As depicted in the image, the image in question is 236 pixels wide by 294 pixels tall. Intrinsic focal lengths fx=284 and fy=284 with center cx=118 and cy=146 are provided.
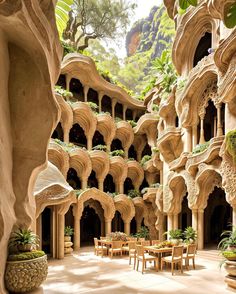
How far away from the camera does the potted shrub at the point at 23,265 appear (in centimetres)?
522

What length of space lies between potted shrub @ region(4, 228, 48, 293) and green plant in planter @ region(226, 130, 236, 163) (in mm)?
9783

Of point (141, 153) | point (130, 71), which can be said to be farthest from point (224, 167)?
point (130, 71)

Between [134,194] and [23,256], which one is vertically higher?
[23,256]

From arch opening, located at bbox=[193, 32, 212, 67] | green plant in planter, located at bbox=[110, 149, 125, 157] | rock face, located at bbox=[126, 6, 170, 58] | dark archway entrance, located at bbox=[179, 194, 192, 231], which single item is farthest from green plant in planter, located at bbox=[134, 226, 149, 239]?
rock face, located at bbox=[126, 6, 170, 58]

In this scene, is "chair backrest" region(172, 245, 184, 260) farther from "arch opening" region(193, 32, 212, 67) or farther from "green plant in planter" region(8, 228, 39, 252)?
"arch opening" region(193, 32, 212, 67)

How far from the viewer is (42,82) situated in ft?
19.5

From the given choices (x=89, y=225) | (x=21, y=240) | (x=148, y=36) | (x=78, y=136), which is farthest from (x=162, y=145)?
(x=148, y=36)

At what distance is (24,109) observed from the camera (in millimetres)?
6141

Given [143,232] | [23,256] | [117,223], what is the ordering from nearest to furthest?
[23,256] < [143,232] < [117,223]

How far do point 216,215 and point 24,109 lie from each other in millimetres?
19675

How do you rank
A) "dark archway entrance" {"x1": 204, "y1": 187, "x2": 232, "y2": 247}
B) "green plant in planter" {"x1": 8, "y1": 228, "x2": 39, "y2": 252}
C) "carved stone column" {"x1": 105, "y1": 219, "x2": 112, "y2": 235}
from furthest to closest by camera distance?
"carved stone column" {"x1": 105, "y1": 219, "x2": 112, "y2": 235}
"dark archway entrance" {"x1": 204, "y1": 187, "x2": 232, "y2": 247}
"green plant in planter" {"x1": 8, "y1": 228, "x2": 39, "y2": 252}

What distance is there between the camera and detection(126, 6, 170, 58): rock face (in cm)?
4578

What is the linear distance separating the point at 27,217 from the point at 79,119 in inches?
690

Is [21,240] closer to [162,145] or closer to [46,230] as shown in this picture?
[46,230]
